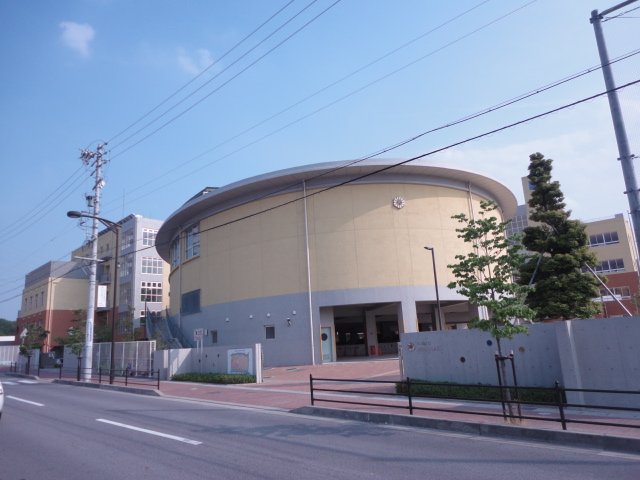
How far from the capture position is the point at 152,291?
59.1 metres

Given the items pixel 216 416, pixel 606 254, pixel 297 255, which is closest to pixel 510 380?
pixel 216 416

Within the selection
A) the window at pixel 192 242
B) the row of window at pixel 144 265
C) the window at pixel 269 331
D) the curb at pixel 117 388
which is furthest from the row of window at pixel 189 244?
the row of window at pixel 144 265

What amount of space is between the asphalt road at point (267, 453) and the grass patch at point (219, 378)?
391 inches

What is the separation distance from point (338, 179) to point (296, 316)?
401 inches

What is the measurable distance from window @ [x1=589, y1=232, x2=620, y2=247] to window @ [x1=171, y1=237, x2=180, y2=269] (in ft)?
160

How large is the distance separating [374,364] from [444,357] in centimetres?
1162

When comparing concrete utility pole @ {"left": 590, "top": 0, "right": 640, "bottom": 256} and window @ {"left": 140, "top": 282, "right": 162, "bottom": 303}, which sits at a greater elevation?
window @ {"left": 140, "top": 282, "right": 162, "bottom": 303}

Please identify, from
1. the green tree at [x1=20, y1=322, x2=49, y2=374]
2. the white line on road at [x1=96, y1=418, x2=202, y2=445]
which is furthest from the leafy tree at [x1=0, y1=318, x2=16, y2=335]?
the white line on road at [x1=96, y1=418, x2=202, y2=445]

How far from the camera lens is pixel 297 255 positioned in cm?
3127

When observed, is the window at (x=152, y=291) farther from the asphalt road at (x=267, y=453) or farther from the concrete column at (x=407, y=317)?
the asphalt road at (x=267, y=453)

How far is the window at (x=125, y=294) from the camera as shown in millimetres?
57338

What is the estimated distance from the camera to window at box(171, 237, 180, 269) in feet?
139

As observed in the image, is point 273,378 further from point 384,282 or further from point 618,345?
point 618,345

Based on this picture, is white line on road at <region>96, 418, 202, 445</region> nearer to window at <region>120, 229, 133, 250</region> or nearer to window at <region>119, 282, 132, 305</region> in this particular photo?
window at <region>119, 282, 132, 305</region>
